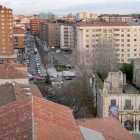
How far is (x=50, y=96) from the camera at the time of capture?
33.6 metres

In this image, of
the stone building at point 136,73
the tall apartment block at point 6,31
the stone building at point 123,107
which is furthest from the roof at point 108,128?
the tall apartment block at point 6,31

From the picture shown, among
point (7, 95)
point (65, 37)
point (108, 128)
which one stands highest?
point (65, 37)

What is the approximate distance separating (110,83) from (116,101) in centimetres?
639

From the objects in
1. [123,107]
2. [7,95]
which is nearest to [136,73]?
[123,107]

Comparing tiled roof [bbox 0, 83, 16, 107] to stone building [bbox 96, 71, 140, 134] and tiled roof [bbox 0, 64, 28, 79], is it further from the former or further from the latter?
stone building [bbox 96, 71, 140, 134]

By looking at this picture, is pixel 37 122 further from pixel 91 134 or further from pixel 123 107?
pixel 123 107

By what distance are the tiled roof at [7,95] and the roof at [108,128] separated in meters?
5.30

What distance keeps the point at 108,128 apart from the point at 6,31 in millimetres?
49260

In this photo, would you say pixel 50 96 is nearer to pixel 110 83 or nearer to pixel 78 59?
pixel 110 83

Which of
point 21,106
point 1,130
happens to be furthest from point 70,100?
point 1,130

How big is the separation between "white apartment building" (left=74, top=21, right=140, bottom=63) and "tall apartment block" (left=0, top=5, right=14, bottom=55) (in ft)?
47.8

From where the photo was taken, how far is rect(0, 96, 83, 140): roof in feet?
44.1

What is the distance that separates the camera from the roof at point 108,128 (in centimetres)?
1727

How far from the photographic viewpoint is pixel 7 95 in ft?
75.5
